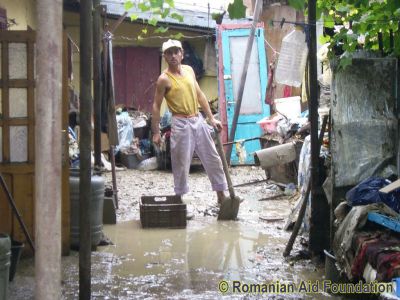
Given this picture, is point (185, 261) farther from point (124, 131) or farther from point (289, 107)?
point (124, 131)

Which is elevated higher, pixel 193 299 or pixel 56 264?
pixel 56 264

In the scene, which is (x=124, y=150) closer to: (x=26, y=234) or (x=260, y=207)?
(x=260, y=207)

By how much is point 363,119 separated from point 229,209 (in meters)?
2.72

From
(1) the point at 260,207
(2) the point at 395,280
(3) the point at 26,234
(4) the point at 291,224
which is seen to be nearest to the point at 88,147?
(3) the point at 26,234

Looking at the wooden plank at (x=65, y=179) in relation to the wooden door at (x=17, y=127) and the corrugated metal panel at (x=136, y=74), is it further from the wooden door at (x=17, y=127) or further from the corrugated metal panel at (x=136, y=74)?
the corrugated metal panel at (x=136, y=74)

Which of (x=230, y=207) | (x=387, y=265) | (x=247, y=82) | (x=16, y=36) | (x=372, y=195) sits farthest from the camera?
(x=247, y=82)

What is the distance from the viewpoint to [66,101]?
5.28 meters

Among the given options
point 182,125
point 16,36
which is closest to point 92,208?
point 16,36

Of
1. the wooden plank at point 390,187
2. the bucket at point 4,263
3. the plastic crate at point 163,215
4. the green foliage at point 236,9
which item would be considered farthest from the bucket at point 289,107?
the bucket at point 4,263

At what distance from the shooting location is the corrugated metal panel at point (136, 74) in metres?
14.4

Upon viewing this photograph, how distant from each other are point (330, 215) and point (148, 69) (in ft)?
33.4

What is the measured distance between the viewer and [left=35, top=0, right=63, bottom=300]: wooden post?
90.4 inches

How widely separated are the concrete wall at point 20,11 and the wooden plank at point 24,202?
2949mm

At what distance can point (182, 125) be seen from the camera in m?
7.37
